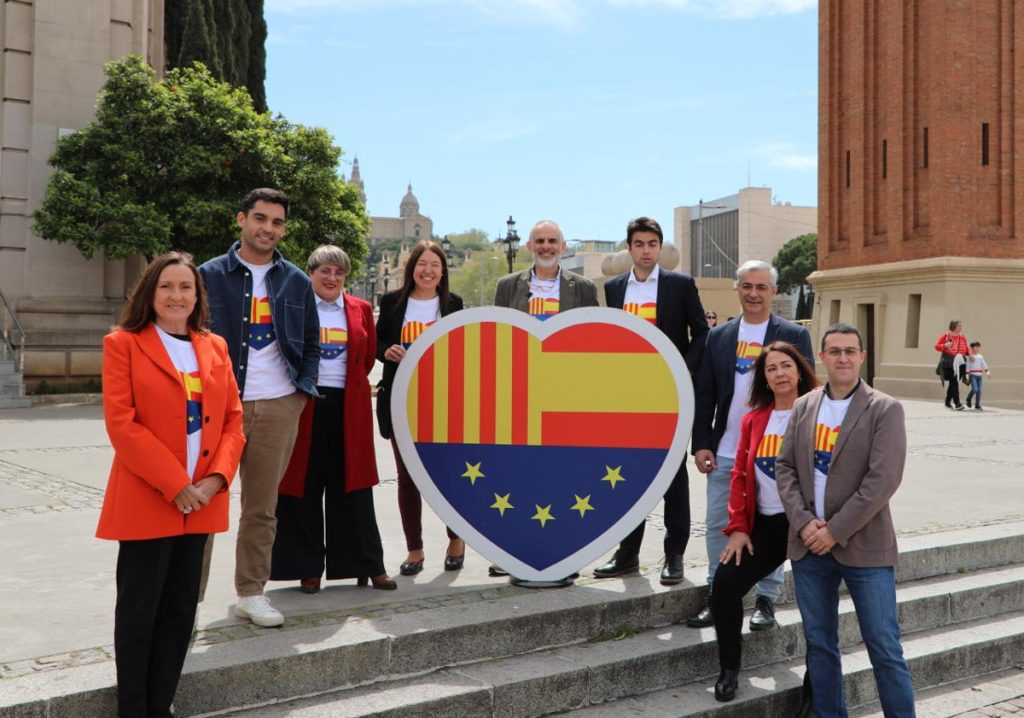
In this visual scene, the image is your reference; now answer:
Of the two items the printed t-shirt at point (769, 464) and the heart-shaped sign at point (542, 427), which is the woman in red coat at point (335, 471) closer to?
the heart-shaped sign at point (542, 427)

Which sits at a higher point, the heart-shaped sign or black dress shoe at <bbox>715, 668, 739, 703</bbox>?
the heart-shaped sign

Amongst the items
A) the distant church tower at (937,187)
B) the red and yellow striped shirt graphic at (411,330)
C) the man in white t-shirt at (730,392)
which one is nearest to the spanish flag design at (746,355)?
the man in white t-shirt at (730,392)

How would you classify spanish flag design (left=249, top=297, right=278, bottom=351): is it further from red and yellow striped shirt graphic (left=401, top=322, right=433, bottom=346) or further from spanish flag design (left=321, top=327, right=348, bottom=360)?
red and yellow striped shirt graphic (left=401, top=322, right=433, bottom=346)

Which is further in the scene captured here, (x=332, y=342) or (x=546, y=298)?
(x=546, y=298)

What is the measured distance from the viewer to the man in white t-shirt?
482 centimetres

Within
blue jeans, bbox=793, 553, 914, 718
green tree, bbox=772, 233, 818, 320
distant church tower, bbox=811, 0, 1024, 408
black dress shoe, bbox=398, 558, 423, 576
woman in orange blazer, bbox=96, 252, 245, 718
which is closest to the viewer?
woman in orange blazer, bbox=96, 252, 245, 718

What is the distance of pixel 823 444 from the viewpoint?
3984 mm

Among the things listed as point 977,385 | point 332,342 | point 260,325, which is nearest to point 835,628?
point 332,342

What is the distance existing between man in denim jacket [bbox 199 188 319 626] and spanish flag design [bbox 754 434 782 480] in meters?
2.13

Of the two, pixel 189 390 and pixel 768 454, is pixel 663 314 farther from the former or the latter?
pixel 189 390

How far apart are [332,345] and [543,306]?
1225 millimetres

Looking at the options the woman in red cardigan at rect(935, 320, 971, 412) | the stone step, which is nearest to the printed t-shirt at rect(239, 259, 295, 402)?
the stone step

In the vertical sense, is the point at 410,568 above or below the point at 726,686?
above

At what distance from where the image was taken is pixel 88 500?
8.05m
